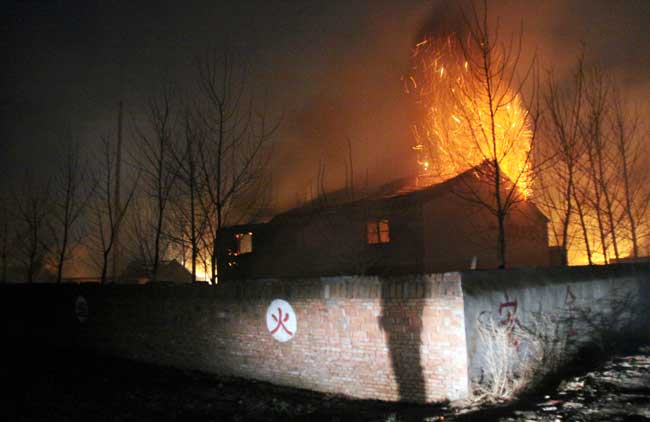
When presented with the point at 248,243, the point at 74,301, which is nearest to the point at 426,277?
the point at 74,301

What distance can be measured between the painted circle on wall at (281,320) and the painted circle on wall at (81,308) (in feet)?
24.4

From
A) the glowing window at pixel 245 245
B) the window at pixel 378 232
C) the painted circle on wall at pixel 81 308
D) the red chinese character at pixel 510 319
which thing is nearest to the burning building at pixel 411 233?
the window at pixel 378 232

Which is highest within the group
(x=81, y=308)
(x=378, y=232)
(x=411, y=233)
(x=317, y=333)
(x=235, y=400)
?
(x=378, y=232)

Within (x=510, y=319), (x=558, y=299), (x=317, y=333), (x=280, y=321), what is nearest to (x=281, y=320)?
(x=280, y=321)

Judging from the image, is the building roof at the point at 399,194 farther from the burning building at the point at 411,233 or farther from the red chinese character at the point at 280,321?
the red chinese character at the point at 280,321

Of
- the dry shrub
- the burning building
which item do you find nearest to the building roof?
the burning building

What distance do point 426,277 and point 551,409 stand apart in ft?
8.13

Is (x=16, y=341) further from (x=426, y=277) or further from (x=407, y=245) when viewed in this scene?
(x=407, y=245)

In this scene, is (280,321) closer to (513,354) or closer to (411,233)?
(513,354)

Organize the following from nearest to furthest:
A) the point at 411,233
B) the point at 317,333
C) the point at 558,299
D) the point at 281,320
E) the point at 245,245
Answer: the point at 317,333 < the point at 558,299 < the point at 281,320 < the point at 411,233 < the point at 245,245

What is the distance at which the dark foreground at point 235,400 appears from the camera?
22.5 feet

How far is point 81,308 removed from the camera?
1521cm

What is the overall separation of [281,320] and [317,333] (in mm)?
917

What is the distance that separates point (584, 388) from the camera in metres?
7.67
